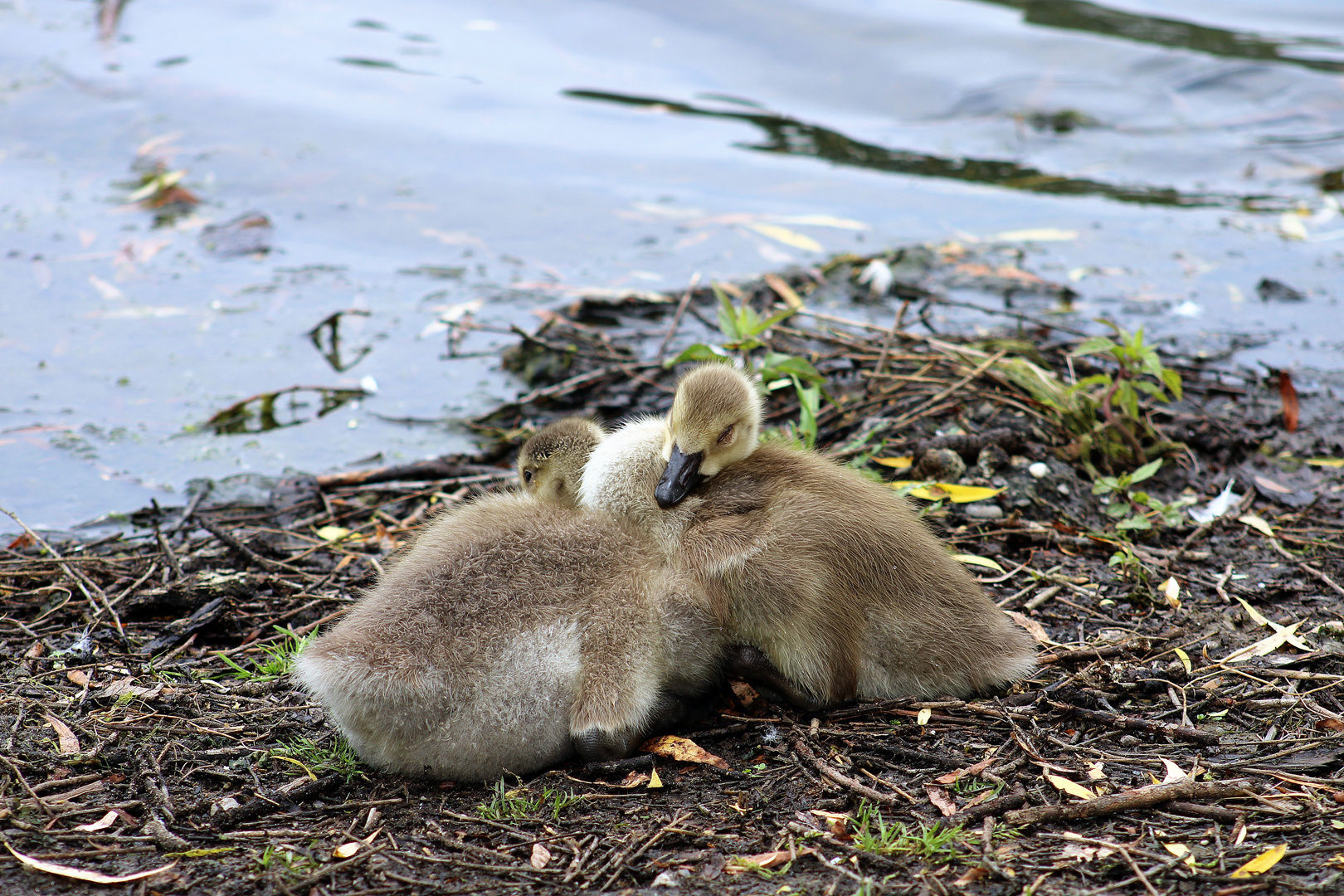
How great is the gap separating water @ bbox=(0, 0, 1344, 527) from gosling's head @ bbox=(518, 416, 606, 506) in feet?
7.22

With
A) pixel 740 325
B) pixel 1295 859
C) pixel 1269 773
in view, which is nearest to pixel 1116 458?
pixel 740 325

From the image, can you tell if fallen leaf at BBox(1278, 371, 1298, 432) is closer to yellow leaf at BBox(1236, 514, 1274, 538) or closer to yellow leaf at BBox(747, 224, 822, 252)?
yellow leaf at BBox(1236, 514, 1274, 538)

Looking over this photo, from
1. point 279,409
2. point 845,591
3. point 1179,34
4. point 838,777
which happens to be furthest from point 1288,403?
point 1179,34

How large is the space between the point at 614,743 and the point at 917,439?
2.81m

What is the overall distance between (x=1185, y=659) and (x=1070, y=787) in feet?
3.38

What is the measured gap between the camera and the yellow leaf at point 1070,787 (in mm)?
3223

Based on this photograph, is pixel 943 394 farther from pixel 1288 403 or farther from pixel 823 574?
pixel 823 574

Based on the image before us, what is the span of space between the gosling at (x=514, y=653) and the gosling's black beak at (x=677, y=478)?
198 millimetres

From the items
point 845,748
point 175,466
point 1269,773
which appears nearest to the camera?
point 1269,773

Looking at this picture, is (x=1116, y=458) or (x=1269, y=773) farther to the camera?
(x=1116, y=458)

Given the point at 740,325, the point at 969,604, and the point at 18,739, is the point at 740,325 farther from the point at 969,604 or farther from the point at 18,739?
the point at 18,739

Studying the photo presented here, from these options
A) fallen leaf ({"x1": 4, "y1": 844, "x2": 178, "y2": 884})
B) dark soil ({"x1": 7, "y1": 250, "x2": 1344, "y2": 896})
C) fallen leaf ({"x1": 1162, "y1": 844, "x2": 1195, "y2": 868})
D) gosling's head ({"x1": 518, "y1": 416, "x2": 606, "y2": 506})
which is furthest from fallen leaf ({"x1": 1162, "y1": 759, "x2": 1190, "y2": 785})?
fallen leaf ({"x1": 4, "y1": 844, "x2": 178, "y2": 884})

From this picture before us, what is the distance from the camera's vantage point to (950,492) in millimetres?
5164

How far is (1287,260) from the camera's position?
8812mm
